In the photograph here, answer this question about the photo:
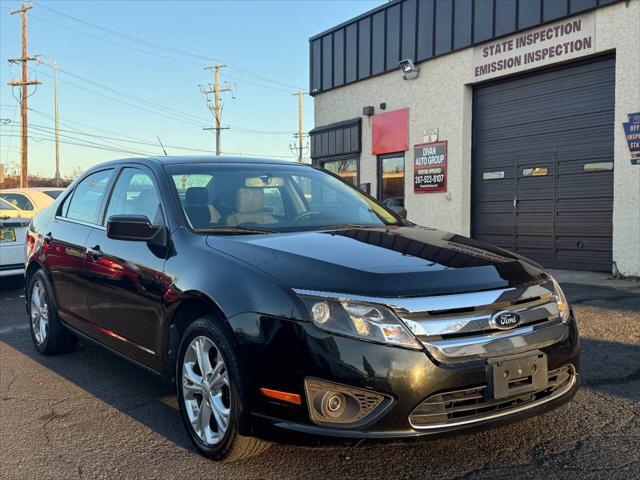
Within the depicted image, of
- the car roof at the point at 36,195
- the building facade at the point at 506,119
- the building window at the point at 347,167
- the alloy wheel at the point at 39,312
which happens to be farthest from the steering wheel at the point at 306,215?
the building window at the point at 347,167

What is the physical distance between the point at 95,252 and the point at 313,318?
2.22 m

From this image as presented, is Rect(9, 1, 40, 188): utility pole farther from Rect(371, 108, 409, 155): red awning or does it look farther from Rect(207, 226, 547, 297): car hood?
Rect(207, 226, 547, 297): car hood

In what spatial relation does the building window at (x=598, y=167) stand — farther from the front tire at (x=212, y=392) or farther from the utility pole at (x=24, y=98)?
the utility pole at (x=24, y=98)

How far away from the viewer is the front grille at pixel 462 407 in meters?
2.62

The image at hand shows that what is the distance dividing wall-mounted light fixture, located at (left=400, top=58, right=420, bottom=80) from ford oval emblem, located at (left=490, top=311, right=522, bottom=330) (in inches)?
424

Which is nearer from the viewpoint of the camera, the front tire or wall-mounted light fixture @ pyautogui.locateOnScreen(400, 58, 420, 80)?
the front tire

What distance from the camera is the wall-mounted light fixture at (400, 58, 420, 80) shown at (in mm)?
12805

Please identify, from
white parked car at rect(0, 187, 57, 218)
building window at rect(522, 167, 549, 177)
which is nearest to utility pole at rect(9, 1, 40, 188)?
white parked car at rect(0, 187, 57, 218)

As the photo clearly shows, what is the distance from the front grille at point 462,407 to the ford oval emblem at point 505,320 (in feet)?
0.91

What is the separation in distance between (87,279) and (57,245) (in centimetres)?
78

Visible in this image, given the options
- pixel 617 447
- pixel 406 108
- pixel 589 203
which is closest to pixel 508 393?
pixel 617 447

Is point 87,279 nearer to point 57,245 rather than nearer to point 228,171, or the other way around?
point 57,245

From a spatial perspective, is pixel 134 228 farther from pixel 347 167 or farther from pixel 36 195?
pixel 347 167

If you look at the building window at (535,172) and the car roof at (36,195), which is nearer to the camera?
the building window at (535,172)
